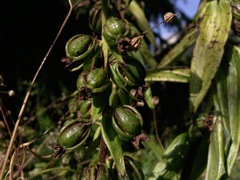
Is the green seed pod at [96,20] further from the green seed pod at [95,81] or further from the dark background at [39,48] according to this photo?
the dark background at [39,48]

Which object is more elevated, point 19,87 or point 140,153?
point 19,87

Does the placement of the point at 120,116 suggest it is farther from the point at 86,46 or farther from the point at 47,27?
the point at 47,27

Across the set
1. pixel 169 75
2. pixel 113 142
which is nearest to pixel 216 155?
pixel 169 75

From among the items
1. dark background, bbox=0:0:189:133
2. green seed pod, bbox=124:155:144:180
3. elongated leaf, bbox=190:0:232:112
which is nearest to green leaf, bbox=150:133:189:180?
elongated leaf, bbox=190:0:232:112

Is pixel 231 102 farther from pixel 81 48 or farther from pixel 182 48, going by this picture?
pixel 81 48

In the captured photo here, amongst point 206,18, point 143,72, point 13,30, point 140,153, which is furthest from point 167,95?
point 143,72

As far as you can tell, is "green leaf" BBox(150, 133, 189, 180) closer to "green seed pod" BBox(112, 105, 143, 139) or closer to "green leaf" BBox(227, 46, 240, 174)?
"green leaf" BBox(227, 46, 240, 174)
